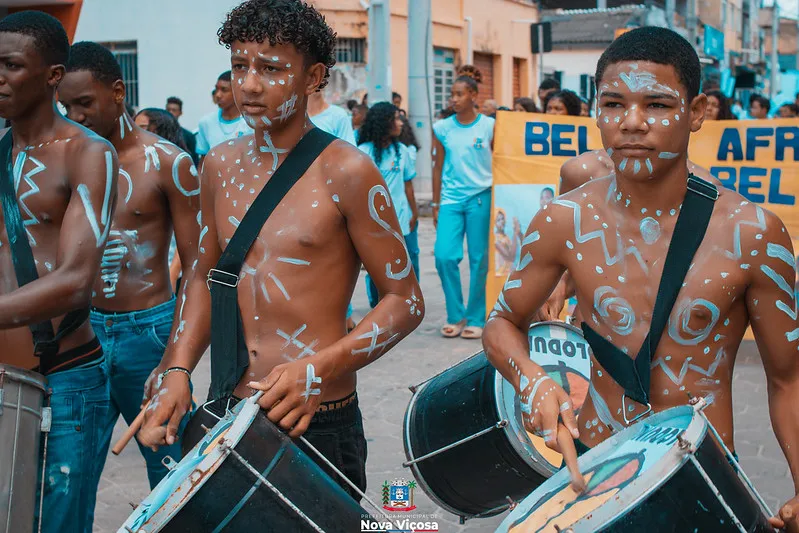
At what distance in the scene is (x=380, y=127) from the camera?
8898mm

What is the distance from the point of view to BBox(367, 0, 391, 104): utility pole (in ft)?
47.6

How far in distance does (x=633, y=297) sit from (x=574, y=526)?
737mm

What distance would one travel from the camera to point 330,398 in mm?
2893

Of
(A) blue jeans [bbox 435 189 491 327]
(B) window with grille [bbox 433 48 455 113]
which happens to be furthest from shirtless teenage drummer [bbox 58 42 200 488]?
(B) window with grille [bbox 433 48 455 113]

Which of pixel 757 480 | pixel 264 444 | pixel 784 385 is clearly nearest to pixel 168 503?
pixel 264 444

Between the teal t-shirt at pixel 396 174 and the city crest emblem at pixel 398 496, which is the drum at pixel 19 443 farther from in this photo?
the teal t-shirt at pixel 396 174

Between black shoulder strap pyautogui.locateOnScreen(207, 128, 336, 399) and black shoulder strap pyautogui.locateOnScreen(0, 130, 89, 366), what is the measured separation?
2.07 feet

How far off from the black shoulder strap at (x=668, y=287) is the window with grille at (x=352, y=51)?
2115 centimetres

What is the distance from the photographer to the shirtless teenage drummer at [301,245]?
2.83 m

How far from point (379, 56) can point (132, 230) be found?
35.7ft

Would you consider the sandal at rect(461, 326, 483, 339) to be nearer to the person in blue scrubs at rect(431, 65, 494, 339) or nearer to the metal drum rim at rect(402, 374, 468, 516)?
the person in blue scrubs at rect(431, 65, 494, 339)

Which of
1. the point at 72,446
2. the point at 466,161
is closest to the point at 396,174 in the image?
the point at 466,161

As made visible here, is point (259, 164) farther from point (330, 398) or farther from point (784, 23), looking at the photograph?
point (784, 23)

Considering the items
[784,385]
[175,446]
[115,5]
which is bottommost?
[175,446]
